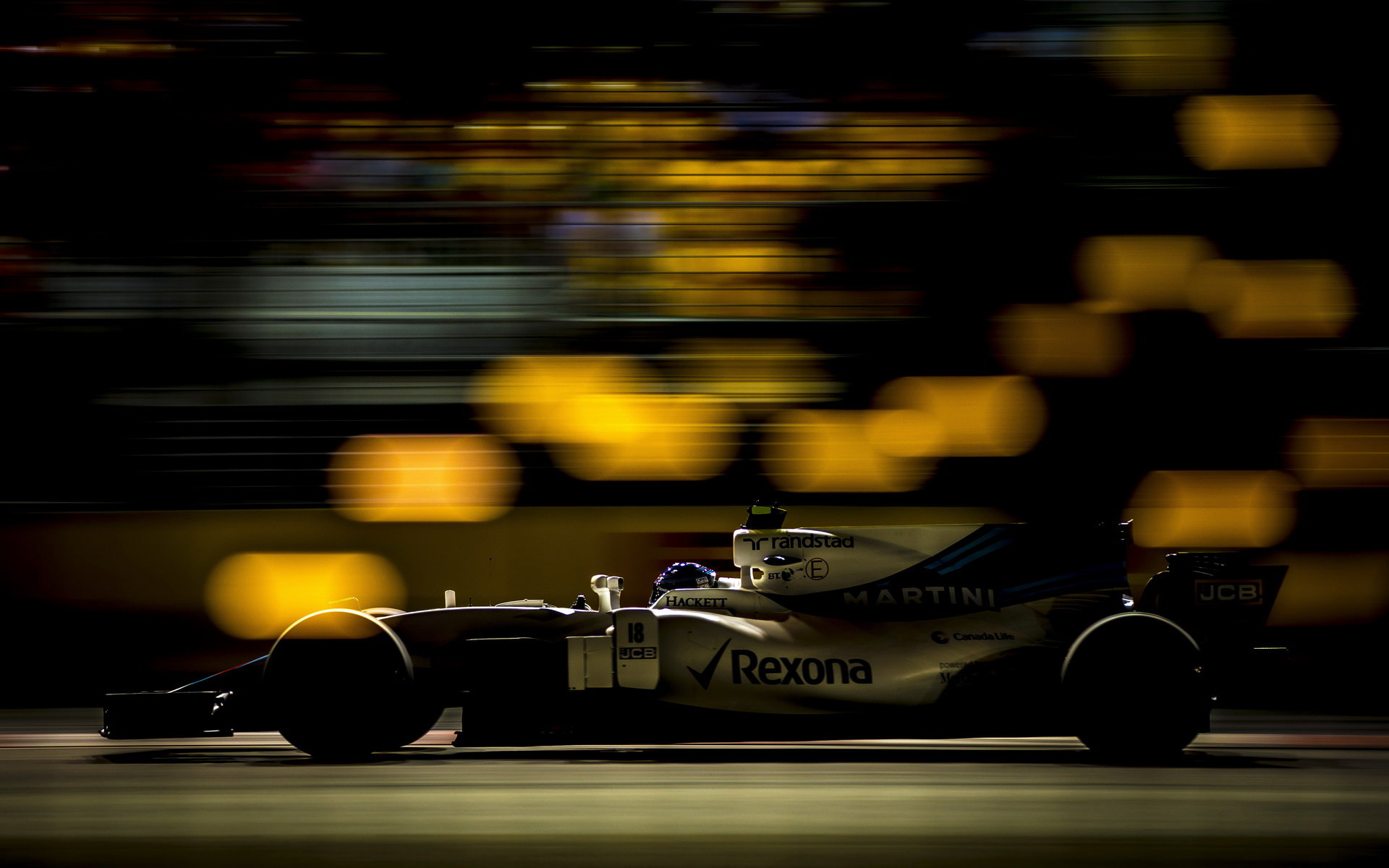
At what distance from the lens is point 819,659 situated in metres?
5.12

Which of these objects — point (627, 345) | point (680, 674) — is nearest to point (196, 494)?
point (627, 345)

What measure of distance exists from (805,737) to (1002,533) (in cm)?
117

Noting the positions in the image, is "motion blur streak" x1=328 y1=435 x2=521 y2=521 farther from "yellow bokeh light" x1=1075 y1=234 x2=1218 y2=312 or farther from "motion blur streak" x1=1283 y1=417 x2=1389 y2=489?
"motion blur streak" x1=1283 y1=417 x2=1389 y2=489

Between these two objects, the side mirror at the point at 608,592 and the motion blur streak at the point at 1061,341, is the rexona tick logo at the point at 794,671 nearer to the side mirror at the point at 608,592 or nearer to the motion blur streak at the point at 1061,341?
the side mirror at the point at 608,592

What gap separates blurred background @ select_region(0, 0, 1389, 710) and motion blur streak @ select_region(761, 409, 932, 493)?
0.09 feet

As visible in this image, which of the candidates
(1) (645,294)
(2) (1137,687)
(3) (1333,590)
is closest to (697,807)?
(2) (1137,687)

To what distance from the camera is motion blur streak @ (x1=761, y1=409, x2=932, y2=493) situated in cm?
842

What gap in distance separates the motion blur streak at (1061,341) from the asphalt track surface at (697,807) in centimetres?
336

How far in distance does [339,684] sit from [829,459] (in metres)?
4.15

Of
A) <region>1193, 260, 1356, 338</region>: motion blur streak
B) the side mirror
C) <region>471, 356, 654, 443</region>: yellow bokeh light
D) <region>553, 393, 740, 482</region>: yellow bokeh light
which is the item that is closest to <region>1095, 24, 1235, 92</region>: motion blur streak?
<region>1193, 260, 1356, 338</region>: motion blur streak

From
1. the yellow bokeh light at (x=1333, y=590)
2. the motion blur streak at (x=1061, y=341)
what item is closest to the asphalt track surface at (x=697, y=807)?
the yellow bokeh light at (x=1333, y=590)

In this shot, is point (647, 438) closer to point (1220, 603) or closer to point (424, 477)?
point (424, 477)

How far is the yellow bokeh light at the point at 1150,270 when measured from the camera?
8.80m

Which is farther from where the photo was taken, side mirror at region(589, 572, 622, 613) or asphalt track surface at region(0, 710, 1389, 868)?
side mirror at region(589, 572, 622, 613)
